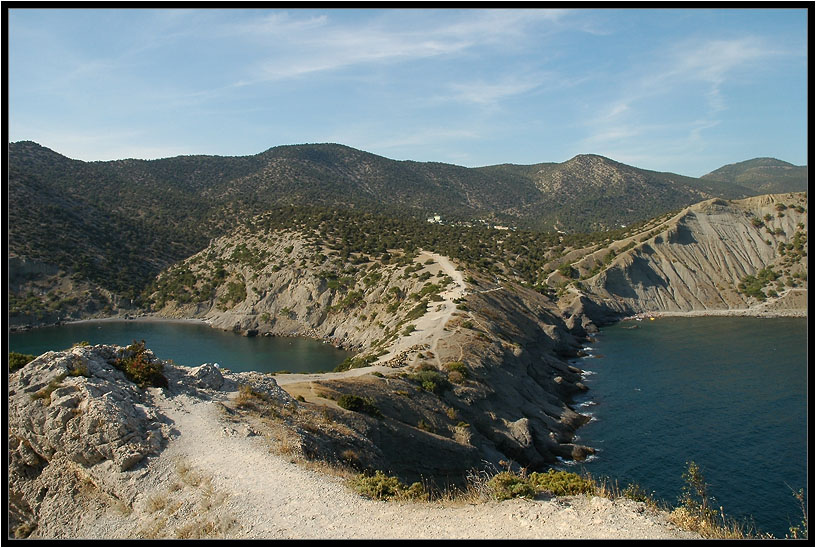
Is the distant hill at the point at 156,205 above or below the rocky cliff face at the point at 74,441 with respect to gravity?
above

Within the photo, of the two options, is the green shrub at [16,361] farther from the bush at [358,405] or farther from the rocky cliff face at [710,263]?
the rocky cliff face at [710,263]

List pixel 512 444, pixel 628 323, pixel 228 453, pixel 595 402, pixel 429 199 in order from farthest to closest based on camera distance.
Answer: pixel 429 199
pixel 628 323
pixel 595 402
pixel 512 444
pixel 228 453

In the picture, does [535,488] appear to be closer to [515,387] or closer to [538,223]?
[515,387]

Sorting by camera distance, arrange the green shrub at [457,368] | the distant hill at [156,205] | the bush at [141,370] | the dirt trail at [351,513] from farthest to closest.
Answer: the distant hill at [156,205]
the green shrub at [457,368]
the bush at [141,370]
the dirt trail at [351,513]

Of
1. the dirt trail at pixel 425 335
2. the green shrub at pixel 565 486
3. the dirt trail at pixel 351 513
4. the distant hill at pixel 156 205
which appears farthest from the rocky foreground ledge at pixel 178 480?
the distant hill at pixel 156 205

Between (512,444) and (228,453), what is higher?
(228,453)

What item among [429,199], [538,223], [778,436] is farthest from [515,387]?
[429,199]

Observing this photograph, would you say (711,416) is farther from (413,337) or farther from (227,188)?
(227,188)
